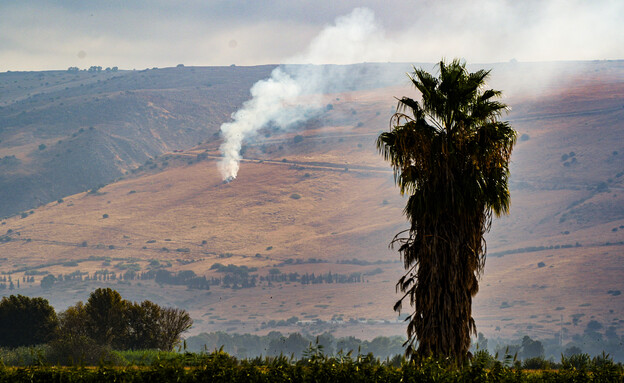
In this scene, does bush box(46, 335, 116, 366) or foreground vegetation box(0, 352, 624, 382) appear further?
bush box(46, 335, 116, 366)

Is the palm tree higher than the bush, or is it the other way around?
the palm tree

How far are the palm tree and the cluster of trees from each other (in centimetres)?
3027

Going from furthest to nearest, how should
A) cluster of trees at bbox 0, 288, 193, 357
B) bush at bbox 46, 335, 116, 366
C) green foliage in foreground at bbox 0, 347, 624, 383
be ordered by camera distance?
cluster of trees at bbox 0, 288, 193, 357 → bush at bbox 46, 335, 116, 366 → green foliage in foreground at bbox 0, 347, 624, 383

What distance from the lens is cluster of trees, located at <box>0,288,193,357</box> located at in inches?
2014

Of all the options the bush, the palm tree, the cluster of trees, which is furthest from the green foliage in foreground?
the cluster of trees

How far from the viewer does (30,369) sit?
21766 millimetres

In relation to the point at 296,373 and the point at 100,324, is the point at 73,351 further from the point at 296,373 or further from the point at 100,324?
the point at 296,373

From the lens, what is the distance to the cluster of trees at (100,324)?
51156 millimetres

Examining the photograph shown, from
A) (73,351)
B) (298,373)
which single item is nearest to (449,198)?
(298,373)

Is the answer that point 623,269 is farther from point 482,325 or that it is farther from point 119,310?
point 119,310

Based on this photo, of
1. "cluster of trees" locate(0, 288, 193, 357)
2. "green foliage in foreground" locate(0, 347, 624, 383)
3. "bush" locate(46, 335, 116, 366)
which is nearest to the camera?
"green foliage in foreground" locate(0, 347, 624, 383)

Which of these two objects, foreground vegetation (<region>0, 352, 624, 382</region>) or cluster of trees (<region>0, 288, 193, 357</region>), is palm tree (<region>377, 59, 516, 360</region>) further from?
cluster of trees (<region>0, 288, 193, 357</region>)

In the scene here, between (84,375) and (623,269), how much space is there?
188m

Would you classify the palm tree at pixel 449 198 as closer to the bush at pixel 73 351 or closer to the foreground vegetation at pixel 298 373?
the foreground vegetation at pixel 298 373
